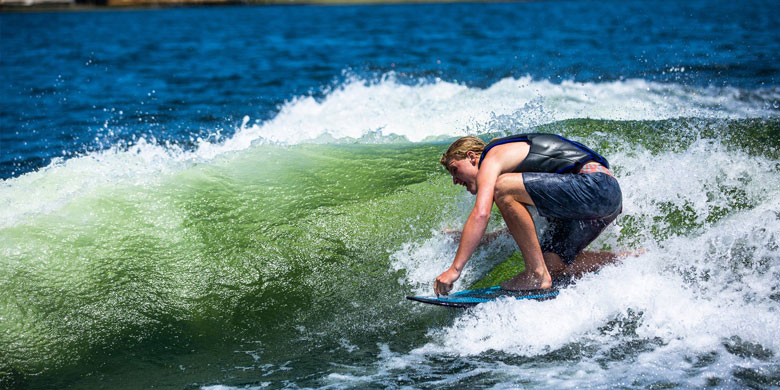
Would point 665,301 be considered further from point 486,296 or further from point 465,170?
point 465,170

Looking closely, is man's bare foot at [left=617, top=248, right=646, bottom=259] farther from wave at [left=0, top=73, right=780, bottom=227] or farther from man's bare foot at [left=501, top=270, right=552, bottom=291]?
wave at [left=0, top=73, right=780, bottom=227]

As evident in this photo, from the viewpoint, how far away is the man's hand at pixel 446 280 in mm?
4121

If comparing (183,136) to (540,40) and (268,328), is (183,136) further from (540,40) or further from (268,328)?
(540,40)

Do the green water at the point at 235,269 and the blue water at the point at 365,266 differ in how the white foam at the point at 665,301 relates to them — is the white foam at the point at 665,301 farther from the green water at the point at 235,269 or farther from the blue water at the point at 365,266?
the green water at the point at 235,269

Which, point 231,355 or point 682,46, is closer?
point 231,355

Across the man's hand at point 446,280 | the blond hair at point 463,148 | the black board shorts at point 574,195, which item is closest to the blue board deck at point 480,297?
the man's hand at point 446,280

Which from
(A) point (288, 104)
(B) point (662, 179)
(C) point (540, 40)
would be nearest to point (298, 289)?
(B) point (662, 179)

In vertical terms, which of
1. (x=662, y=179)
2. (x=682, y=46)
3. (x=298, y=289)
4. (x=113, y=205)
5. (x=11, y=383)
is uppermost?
(x=682, y=46)

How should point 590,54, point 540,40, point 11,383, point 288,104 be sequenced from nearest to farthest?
point 11,383 → point 288,104 → point 590,54 → point 540,40

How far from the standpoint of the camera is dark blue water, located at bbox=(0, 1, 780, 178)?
1067 cm

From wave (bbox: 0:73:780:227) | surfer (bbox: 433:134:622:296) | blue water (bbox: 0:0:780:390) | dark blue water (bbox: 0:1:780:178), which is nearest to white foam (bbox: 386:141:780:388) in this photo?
blue water (bbox: 0:0:780:390)

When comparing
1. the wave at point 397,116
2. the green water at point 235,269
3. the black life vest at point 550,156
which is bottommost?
the green water at point 235,269

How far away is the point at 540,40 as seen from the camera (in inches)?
849

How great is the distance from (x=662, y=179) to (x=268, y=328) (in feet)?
12.1
